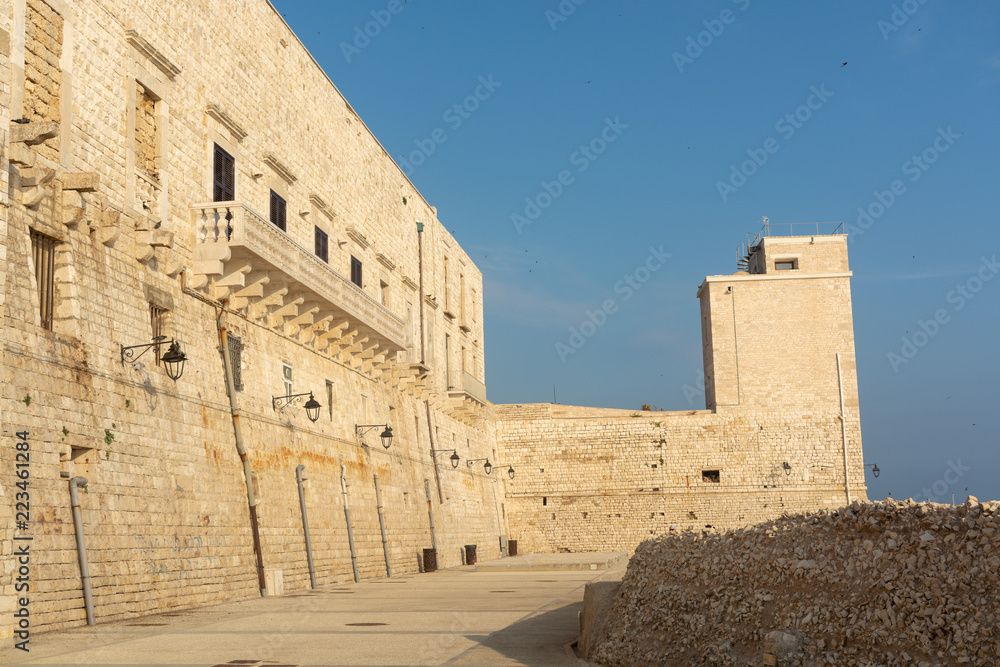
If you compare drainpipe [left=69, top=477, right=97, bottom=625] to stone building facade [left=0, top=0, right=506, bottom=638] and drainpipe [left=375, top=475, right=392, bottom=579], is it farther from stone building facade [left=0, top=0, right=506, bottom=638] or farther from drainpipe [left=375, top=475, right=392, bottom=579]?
drainpipe [left=375, top=475, right=392, bottom=579]

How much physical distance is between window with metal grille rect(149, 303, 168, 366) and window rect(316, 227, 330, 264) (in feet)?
25.0

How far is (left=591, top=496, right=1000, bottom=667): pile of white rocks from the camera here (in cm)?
550

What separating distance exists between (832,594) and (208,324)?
12446mm

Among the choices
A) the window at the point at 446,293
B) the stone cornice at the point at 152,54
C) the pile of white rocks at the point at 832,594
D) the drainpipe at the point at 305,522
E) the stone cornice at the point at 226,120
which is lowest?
the drainpipe at the point at 305,522

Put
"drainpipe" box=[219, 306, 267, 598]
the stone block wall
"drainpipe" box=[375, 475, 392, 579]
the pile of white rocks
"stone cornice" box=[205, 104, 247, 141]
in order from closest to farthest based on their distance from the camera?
the pile of white rocks → the stone block wall → "drainpipe" box=[219, 306, 267, 598] → "stone cornice" box=[205, 104, 247, 141] → "drainpipe" box=[375, 475, 392, 579]

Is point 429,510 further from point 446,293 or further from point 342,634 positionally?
point 342,634

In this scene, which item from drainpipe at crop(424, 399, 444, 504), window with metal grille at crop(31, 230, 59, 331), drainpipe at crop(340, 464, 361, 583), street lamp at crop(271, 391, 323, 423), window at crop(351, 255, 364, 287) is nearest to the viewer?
window with metal grille at crop(31, 230, 59, 331)

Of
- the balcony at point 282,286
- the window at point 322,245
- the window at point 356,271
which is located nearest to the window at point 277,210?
the balcony at point 282,286

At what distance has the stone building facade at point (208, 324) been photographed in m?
11.2

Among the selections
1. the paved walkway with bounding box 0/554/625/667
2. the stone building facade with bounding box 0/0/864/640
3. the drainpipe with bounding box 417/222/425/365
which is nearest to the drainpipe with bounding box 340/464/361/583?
the stone building facade with bounding box 0/0/864/640

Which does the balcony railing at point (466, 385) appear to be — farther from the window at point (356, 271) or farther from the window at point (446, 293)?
the window at point (356, 271)

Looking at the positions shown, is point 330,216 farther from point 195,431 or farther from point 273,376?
point 195,431

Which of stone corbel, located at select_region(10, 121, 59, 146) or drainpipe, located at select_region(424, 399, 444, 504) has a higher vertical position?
stone corbel, located at select_region(10, 121, 59, 146)

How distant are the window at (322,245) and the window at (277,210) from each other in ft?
6.62
